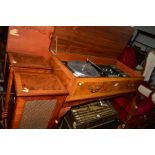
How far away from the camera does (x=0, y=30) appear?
1921 millimetres

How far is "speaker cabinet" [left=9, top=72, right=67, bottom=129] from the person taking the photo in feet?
3.88

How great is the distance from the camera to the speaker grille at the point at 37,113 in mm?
1252

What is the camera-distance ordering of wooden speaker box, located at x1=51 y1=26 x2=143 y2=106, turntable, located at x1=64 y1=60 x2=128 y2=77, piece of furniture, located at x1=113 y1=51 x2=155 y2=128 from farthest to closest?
piece of furniture, located at x1=113 y1=51 x2=155 y2=128 < turntable, located at x1=64 y1=60 x2=128 y2=77 < wooden speaker box, located at x1=51 y1=26 x2=143 y2=106

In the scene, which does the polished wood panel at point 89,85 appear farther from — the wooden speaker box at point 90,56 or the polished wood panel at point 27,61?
the polished wood panel at point 27,61

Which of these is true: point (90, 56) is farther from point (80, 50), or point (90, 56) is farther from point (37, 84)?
point (37, 84)

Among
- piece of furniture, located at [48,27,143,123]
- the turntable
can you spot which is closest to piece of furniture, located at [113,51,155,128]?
piece of furniture, located at [48,27,143,123]

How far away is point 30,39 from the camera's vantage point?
5.09ft

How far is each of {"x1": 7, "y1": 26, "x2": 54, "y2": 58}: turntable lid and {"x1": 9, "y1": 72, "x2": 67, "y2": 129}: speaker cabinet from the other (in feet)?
1.01

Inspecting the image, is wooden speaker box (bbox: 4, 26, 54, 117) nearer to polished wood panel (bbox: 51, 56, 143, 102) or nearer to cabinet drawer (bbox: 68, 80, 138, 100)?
polished wood panel (bbox: 51, 56, 143, 102)

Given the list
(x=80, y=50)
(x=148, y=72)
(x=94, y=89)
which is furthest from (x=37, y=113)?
(x=148, y=72)

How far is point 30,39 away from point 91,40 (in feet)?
2.15

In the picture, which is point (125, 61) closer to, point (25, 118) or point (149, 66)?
point (149, 66)
